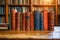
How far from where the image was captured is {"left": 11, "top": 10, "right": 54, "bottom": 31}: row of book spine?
1.82 metres

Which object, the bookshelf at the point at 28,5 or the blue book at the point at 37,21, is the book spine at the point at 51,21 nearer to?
the blue book at the point at 37,21

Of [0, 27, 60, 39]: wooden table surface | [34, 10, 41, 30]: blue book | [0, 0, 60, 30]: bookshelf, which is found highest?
[0, 0, 60, 30]: bookshelf

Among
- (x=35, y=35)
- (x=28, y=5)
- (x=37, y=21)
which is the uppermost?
(x=28, y=5)

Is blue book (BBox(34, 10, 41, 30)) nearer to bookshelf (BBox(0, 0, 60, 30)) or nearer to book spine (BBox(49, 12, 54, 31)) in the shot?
book spine (BBox(49, 12, 54, 31))

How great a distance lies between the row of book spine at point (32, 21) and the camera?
1821mm

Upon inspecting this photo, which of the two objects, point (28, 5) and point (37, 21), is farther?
point (28, 5)

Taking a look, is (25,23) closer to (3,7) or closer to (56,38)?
(56,38)

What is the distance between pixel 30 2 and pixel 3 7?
77 cm

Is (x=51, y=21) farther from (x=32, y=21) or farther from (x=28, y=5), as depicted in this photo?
(x=28, y=5)

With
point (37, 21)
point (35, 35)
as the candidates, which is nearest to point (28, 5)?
point (37, 21)

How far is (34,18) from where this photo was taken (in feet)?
6.06

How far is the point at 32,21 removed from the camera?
5.98 ft

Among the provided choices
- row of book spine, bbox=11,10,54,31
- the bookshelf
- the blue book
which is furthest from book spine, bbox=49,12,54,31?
the bookshelf

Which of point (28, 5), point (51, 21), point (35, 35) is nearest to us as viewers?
point (35, 35)
